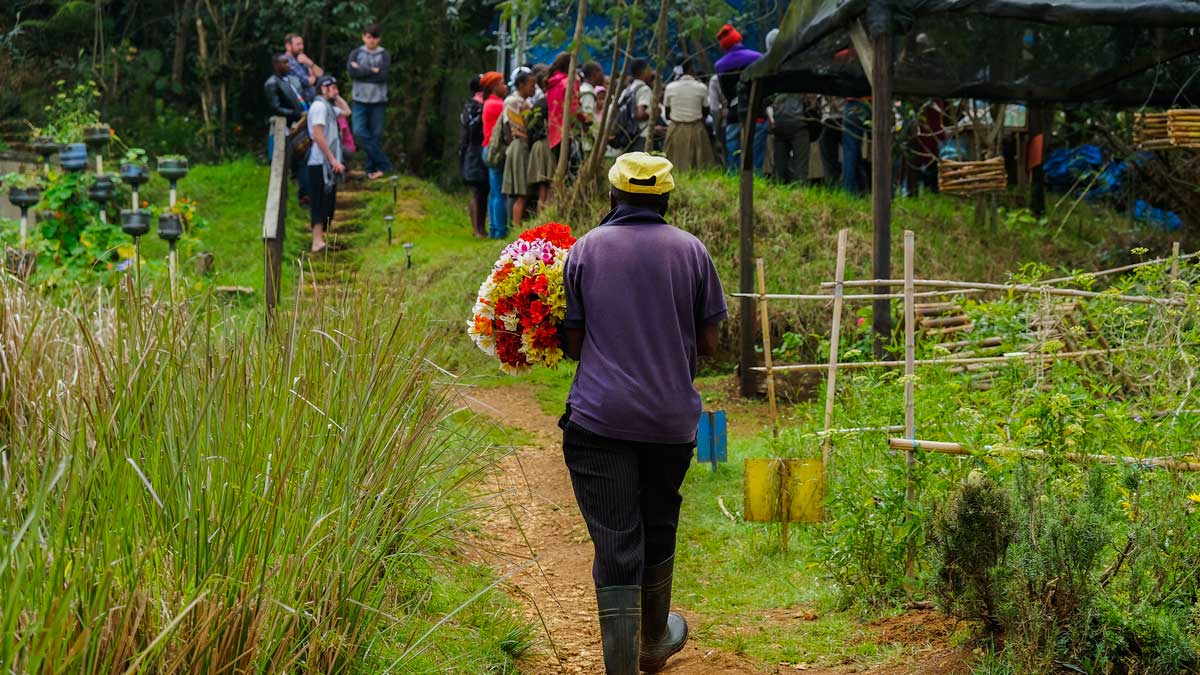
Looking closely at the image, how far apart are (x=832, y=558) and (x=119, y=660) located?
3.52m

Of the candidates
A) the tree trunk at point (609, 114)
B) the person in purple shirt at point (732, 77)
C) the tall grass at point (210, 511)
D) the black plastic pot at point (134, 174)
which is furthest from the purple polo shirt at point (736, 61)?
the tall grass at point (210, 511)

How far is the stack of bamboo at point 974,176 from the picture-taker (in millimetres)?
11281

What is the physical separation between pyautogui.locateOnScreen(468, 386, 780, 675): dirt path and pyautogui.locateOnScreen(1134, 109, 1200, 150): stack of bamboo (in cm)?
470

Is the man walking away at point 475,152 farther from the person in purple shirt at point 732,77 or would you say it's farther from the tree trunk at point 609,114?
the person in purple shirt at point 732,77

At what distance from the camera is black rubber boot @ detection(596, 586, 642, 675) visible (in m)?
4.56

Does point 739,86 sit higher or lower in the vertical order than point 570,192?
higher

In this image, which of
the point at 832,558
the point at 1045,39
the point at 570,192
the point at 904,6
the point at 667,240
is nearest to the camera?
the point at 667,240

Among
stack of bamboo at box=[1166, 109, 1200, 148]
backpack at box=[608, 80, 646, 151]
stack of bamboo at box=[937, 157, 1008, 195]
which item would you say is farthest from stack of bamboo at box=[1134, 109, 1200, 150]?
backpack at box=[608, 80, 646, 151]

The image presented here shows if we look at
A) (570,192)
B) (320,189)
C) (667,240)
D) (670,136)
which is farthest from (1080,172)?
(667,240)

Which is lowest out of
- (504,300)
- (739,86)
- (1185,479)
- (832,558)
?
(832,558)

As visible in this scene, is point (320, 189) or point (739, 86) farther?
point (320, 189)

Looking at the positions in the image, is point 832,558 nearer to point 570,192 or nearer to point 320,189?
point 570,192

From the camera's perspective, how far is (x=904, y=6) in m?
8.21

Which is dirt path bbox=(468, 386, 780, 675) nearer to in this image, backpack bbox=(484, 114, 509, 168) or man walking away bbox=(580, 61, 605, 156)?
man walking away bbox=(580, 61, 605, 156)
